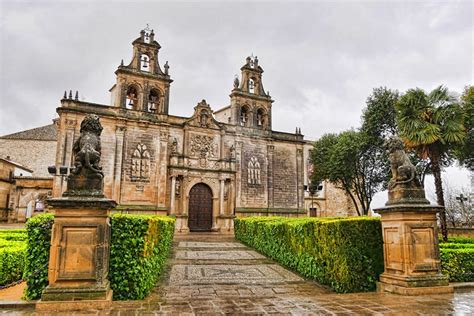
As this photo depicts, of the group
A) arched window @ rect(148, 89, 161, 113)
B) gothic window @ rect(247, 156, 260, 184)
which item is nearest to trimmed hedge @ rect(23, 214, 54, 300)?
arched window @ rect(148, 89, 161, 113)

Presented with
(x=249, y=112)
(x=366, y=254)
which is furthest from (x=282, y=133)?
(x=366, y=254)

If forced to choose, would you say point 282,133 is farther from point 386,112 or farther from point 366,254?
point 366,254

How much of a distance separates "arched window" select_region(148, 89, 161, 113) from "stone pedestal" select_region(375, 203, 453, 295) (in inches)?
806

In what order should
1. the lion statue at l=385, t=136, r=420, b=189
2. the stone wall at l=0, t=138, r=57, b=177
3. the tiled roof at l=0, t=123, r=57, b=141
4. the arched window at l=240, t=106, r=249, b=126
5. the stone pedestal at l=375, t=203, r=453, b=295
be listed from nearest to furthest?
1. the stone pedestal at l=375, t=203, r=453, b=295
2. the lion statue at l=385, t=136, r=420, b=189
3. the arched window at l=240, t=106, r=249, b=126
4. the stone wall at l=0, t=138, r=57, b=177
5. the tiled roof at l=0, t=123, r=57, b=141

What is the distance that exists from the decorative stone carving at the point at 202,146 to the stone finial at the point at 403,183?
732 inches

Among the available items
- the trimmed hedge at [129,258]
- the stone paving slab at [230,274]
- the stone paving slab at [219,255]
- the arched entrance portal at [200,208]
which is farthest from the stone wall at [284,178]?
the trimmed hedge at [129,258]

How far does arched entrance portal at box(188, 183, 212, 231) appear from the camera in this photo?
966 inches

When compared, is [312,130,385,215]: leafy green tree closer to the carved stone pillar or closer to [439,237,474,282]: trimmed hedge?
the carved stone pillar

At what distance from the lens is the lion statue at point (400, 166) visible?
283 inches

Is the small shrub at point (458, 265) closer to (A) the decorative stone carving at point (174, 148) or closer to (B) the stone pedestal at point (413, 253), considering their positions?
(B) the stone pedestal at point (413, 253)

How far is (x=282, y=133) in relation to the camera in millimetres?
28766

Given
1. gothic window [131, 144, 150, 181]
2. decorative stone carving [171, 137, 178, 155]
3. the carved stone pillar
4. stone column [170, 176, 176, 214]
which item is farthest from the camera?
decorative stone carving [171, 137, 178, 155]

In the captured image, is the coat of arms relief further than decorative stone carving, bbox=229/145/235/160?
No

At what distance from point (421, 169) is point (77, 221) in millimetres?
22547
